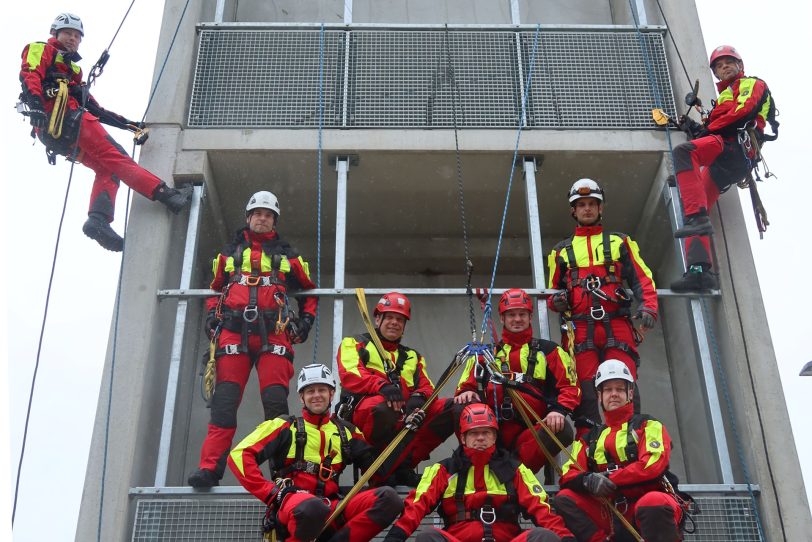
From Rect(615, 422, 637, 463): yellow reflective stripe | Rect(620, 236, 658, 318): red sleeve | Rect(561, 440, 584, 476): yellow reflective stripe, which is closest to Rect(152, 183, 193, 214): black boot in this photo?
Rect(620, 236, 658, 318): red sleeve

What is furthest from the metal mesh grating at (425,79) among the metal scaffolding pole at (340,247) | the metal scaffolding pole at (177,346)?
the metal scaffolding pole at (177,346)

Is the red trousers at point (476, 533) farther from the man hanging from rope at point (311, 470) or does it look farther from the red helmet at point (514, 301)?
the red helmet at point (514, 301)

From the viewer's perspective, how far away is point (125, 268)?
877cm

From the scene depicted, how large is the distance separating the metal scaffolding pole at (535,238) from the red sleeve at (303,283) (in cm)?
193

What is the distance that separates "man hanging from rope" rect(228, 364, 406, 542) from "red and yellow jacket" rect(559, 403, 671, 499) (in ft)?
3.95

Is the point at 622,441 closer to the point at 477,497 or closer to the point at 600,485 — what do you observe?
the point at 600,485

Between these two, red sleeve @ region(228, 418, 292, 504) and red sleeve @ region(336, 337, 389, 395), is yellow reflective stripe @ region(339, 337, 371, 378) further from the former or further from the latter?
red sleeve @ region(228, 418, 292, 504)

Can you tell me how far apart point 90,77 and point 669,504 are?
634 cm

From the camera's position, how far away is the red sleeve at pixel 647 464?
21.0ft

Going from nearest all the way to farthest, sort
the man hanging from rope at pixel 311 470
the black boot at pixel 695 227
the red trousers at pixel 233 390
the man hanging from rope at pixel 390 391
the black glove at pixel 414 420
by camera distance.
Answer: the man hanging from rope at pixel 311 470 < the black glove at pixel 414 420 < the man hanging from rope at pixel 390 391 < the red trousers at pixel 233 390 < the black boot at pixel 695 227

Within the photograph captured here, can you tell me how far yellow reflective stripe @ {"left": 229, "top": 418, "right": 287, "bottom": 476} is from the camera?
661cm

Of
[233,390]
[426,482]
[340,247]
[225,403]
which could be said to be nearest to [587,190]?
[340,247]

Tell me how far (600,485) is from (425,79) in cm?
490

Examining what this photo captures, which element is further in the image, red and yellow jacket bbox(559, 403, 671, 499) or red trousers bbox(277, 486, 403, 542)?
red and yellow jacket bbox(559, 403, 671, 499)
